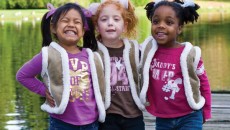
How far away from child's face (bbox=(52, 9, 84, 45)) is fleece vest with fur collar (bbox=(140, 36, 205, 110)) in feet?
1.54

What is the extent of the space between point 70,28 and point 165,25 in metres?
0.60

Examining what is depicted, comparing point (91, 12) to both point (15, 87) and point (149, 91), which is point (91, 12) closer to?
point (149, 91)

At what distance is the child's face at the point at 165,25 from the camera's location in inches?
161

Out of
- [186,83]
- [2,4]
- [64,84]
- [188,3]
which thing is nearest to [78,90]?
[64,84]

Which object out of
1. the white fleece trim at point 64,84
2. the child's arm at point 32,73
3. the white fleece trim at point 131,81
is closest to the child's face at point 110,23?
the white fleece trim at point 131,81

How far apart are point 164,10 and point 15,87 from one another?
922 centimetres

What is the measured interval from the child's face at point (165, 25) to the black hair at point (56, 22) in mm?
410

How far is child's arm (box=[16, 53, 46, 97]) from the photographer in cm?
395

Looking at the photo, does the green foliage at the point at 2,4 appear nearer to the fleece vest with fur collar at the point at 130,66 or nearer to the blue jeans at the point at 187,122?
the fleece vest with fur collar at the point at 130,66

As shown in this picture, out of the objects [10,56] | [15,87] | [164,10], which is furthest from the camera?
[10,56]

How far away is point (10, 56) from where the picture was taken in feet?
70.5

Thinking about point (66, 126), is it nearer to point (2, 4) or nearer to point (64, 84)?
point (64, 84)

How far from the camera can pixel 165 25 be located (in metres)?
4.08

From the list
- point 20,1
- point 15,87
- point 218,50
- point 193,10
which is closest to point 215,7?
point 20,1
